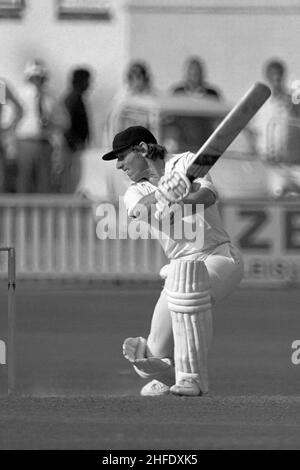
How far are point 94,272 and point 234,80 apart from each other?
17.4ft

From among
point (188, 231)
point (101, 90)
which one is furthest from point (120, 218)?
point (188, 231)

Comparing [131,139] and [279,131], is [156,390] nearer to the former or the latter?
[131,139]

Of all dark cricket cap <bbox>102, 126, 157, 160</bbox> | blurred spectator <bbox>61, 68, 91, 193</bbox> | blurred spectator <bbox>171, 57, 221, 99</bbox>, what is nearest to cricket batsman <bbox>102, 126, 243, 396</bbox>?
dark cricket cap <bbox>102, 126, 157, 160</bbox>

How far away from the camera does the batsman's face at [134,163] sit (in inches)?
361

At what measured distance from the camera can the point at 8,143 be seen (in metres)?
19.5

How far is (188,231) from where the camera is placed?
909cm

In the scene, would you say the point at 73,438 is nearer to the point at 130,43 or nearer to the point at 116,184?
the point at 116,184

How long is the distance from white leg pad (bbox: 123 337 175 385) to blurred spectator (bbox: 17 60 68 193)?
9.74 metres

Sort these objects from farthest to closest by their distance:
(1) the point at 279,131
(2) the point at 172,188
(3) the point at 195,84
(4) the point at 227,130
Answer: (3) the point at 195,84, (1) the point at 279,131, (4) the point at 227,130, (2) the point at 172,188

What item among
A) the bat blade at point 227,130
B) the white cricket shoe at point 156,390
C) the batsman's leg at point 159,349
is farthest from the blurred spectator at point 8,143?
the bat blade at point 227,130

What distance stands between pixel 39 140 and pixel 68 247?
2.28 meters

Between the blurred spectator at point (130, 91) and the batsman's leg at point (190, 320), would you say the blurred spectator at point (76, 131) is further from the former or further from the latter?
the batsman's leg at point (190, 320)

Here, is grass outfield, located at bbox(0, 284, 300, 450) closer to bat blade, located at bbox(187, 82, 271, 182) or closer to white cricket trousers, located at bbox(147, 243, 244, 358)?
white cricket trousers, located at bbox(147, 243, 244, 358)

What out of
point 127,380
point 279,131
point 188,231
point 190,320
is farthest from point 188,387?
point 279,131
